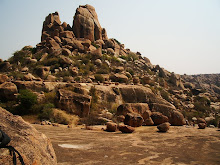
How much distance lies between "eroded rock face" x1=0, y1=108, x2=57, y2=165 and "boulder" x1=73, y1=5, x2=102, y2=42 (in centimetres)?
2976

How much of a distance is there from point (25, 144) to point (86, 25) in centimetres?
3132

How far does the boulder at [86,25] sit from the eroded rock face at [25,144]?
1172 inches

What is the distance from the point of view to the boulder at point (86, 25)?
31469mm

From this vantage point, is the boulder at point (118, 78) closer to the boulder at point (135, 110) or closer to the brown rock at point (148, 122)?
the boulder at point (135, 110)

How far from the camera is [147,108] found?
12.6 m

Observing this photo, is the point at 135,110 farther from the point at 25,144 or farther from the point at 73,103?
the point at 25,144

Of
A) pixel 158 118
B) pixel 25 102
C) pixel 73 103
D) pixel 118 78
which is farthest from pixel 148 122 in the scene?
pixel 118 78

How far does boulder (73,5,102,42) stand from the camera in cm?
3147

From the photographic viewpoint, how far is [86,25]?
31766 mm

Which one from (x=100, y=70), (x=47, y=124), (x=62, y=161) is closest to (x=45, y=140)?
(x=62, y=161)

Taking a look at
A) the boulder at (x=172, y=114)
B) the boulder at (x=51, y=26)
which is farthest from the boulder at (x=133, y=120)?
the boulder at (x=51, y=26)

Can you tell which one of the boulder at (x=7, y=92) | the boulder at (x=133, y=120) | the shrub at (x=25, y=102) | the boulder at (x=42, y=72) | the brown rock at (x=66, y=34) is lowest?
the boulder at (x=133, y=120)

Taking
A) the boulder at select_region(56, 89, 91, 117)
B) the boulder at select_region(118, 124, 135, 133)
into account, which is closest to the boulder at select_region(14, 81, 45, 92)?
the boulder at select_region(56, 89, 91, 117)

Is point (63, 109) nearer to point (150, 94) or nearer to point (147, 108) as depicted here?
point (147, 108)
